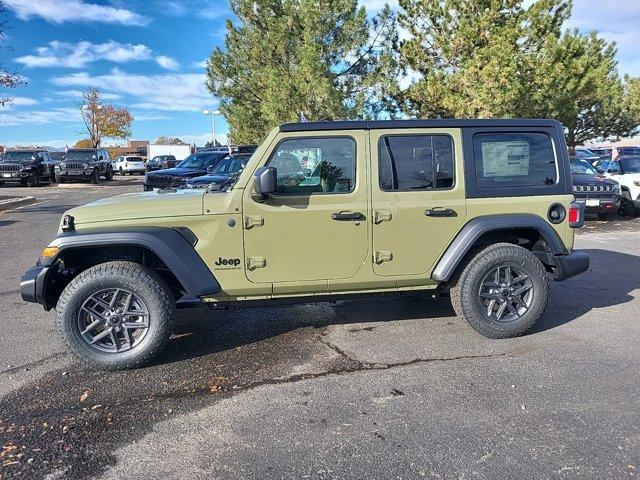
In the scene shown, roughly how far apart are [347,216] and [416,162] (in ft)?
2.58

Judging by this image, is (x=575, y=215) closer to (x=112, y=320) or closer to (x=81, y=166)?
(x=112, y=320)

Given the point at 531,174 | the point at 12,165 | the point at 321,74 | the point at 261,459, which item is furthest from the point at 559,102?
the point at 12,165

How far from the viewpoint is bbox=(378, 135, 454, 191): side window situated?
166 inches

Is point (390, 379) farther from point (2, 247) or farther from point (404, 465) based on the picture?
point (2, 247)

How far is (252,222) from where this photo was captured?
3.98 meters

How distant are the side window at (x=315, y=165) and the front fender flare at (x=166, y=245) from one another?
0.86 metres

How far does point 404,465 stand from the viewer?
270 centimetres

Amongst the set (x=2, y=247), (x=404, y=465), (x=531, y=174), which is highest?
(x=531, y=174)

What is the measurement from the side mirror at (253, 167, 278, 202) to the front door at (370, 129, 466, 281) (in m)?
0.86

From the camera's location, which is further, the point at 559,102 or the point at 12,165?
the point at 12,165

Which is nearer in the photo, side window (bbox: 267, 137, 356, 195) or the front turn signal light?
the front turn signal light

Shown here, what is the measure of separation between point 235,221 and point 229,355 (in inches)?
44.6

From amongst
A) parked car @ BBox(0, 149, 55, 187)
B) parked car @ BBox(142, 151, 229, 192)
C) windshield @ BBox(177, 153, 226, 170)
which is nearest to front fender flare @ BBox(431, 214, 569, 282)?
parked car @ BBox(142, 151, 229, 192)

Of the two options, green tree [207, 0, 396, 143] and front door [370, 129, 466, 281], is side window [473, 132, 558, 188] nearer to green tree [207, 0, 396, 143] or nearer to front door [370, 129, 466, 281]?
front door [370, 129, 466, 281]
